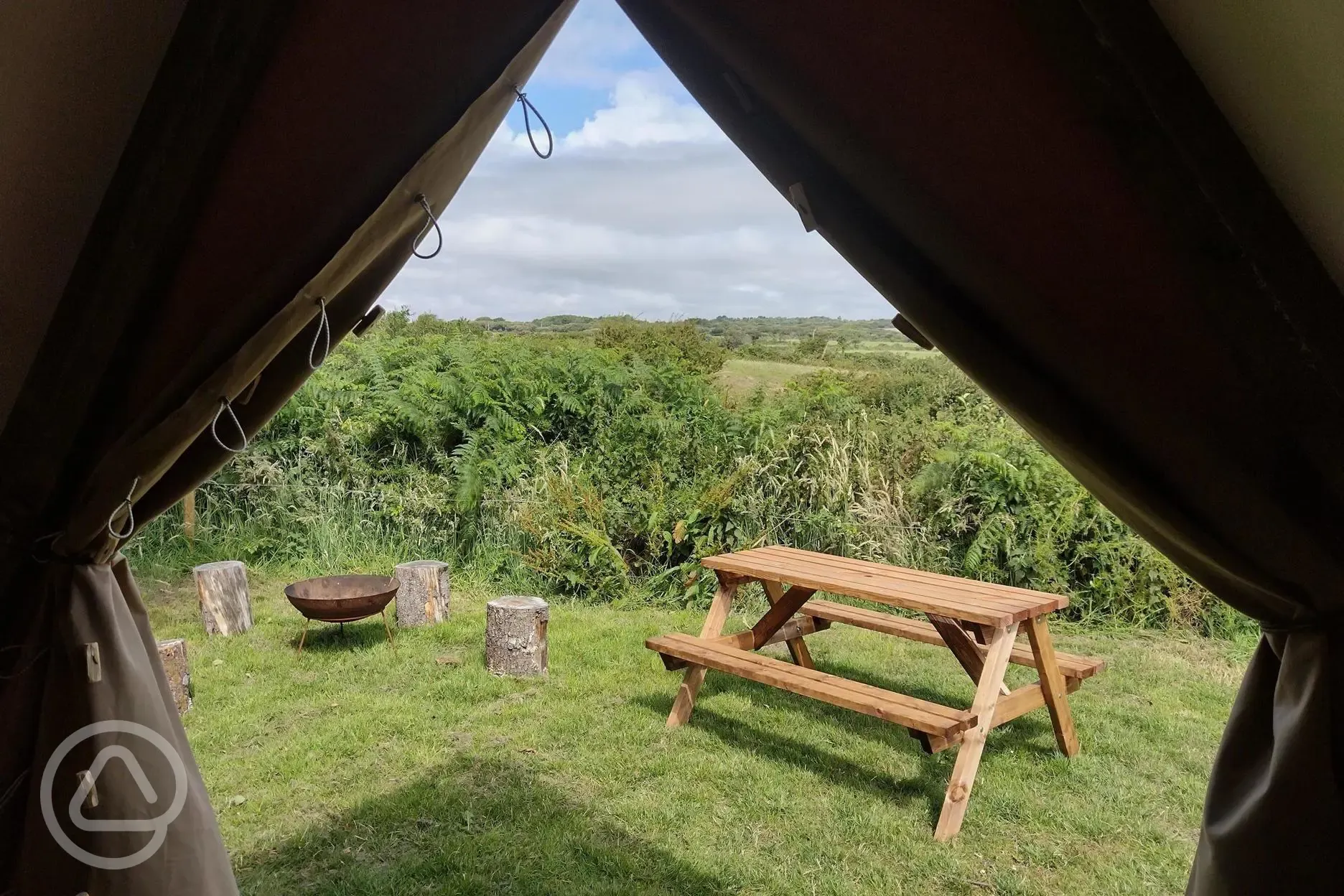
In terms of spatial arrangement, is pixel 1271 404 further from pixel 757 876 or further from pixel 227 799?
pixel 227 799

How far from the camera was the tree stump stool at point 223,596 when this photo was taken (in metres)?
4.59

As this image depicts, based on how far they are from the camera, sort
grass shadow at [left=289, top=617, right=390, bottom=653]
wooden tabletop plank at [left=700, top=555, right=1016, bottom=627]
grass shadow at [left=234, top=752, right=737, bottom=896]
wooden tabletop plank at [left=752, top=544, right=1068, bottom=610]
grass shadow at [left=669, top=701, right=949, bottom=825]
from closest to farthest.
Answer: grass shadow at [left=234, top=752, right=737, bottom=896], wooden tabletop plank at [left=700, top=555, right=1016, bottom=627], grass shadow at [left=669, top=701, right=949, bottom=825], wooden tabletop plank at [left=752, top=544, right=1068, bottom=610], grass shadow at [left=289, top=617, right=390, bottom=653]

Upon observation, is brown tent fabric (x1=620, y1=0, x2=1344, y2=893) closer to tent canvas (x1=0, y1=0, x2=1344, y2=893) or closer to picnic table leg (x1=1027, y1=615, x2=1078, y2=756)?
tent canvas (x1=0, y1=0, x2=1344, y2=893)

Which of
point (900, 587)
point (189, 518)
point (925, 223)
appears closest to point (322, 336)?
point (925, 223)

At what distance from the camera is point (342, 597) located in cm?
430

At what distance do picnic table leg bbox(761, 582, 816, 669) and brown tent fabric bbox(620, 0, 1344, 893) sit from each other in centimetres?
280

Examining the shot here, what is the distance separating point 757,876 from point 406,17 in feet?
7.94

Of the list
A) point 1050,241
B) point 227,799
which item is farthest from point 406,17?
point 227,799

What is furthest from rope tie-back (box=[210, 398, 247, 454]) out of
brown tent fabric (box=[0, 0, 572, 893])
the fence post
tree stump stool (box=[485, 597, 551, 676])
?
the fence post

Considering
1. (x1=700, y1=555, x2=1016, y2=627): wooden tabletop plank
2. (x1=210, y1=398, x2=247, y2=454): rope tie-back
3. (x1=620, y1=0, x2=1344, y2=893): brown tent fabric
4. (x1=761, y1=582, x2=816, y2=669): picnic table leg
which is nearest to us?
(x1=620, y1=0, x2=1344, y2=893): brown tent fabric

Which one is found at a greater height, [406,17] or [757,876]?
[406,17]

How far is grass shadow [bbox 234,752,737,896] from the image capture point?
252cm

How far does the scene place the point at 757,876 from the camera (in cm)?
258

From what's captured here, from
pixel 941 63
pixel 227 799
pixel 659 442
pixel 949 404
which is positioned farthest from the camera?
pixel 949 404
